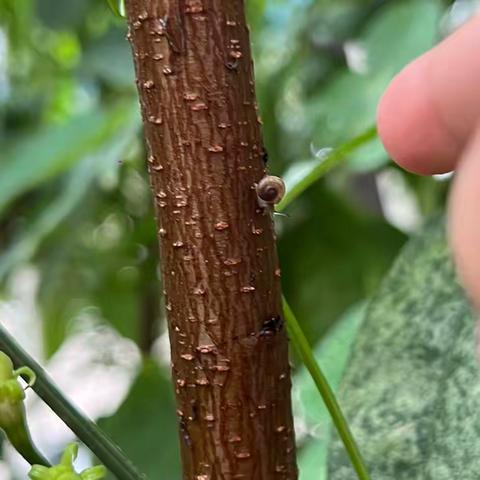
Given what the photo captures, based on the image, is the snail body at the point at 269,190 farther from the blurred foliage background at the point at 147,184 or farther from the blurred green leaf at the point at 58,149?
the blurred green leaf at the point at 58,149

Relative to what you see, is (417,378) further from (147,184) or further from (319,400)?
(147,184)

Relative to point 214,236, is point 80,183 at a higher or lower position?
higher

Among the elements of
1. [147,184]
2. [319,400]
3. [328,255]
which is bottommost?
[319,400]

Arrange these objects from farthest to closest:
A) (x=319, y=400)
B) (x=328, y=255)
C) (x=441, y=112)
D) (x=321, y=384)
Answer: (x=328, y=255) < (x=319, y=400) < (x=321, y=384) < (x=441, y=112)

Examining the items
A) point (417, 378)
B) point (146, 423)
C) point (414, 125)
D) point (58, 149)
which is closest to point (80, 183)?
point (58, 149)

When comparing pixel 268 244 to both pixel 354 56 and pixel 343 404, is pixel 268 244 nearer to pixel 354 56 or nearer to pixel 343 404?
pixel 343 404

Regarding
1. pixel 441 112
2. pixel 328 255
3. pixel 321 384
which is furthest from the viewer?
pixel 328 255

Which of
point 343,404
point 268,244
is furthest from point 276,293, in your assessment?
point 343,404

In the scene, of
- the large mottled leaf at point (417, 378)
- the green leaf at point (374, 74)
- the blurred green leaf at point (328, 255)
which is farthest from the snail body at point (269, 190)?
the blurred green leaf at point (328, 255)
